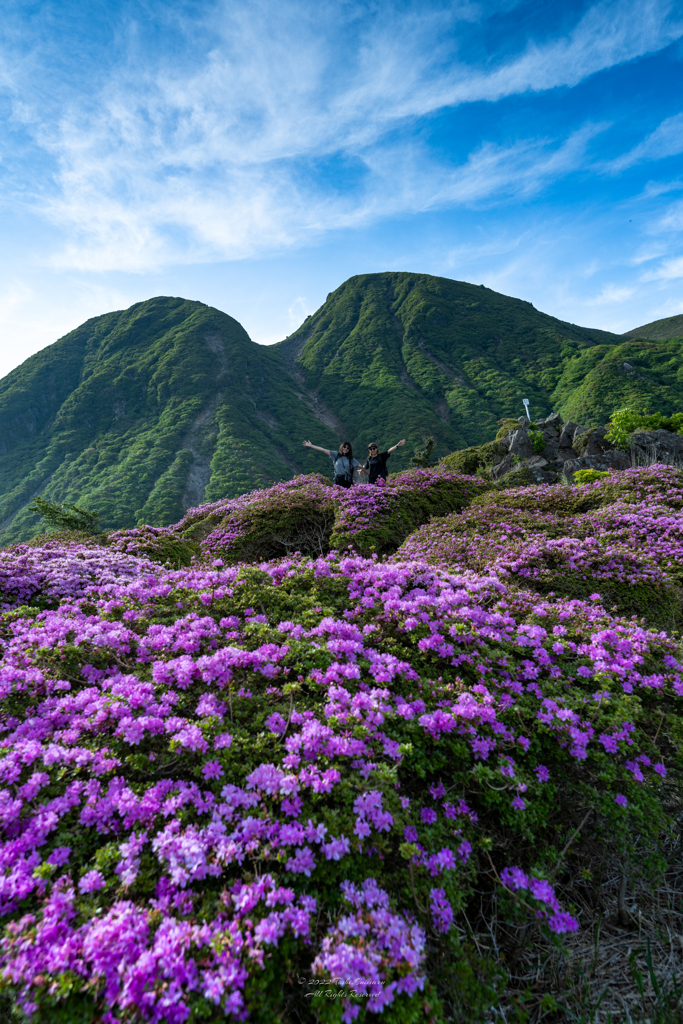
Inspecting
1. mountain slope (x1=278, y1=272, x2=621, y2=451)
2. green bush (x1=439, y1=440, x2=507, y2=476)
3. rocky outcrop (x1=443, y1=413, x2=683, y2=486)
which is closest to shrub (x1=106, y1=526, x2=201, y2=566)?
rocky outcrop (x1=443, y1=413, x2=683, y2=486)

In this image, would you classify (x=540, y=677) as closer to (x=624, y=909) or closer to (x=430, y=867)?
(x=624, y=909)

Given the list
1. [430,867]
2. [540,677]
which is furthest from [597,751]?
[430,867]

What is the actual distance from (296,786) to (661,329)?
13017 centimetres

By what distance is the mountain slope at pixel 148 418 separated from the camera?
181 feet

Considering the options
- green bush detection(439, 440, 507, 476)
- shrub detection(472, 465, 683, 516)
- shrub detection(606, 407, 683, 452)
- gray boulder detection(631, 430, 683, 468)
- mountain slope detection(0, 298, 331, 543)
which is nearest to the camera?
shrub detection(472, 465, 683, 516)

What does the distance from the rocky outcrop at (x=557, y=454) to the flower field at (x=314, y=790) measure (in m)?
11.6

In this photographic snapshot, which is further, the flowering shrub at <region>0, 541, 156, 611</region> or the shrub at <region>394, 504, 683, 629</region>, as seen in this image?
the shrub at <region>394, 504, 683, 629</region>

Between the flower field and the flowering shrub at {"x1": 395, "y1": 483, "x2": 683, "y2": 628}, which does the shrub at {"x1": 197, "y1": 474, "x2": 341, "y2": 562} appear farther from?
the flower field

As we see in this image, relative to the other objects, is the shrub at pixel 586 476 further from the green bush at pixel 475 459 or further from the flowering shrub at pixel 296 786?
the flowering shrub at pixel 296 786

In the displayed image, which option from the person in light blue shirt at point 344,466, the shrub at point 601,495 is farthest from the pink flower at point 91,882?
the person in light blue shirt at point 344,466

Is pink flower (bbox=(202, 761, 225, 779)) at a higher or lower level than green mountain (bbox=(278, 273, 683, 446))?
lower

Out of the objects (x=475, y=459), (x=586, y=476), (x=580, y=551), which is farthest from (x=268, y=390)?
(x=580, y=551)

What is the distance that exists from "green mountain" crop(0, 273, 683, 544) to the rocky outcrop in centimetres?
3438

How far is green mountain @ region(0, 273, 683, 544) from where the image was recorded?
5794cm
